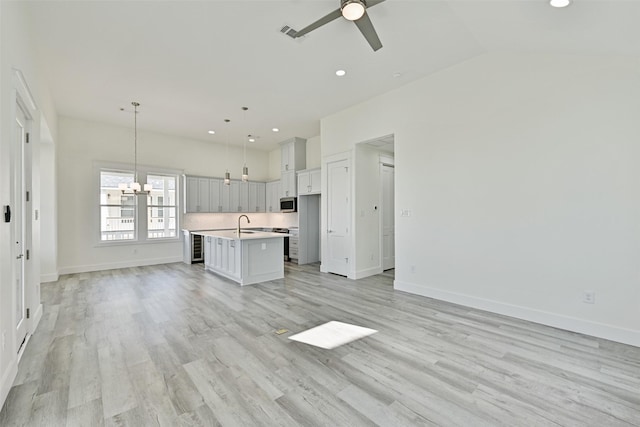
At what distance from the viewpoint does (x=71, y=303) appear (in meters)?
4.20

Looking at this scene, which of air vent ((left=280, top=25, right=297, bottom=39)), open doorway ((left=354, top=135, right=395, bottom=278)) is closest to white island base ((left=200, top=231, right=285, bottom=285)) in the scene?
open doorway ((left=354, top=135, right=395, bottom=278))

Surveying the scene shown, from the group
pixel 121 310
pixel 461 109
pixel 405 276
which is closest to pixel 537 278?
pixel 405 276

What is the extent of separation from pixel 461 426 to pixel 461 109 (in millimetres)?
3820

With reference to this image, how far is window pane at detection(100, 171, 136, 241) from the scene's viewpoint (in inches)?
266

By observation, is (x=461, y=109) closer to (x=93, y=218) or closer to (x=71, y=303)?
(x=71, y=303)

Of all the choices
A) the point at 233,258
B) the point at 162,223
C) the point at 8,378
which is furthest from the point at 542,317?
the point at 162,223

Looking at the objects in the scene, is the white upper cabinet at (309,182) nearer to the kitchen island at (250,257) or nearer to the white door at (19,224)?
the kitchen island at (250,257)

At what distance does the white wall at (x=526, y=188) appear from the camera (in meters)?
2.94

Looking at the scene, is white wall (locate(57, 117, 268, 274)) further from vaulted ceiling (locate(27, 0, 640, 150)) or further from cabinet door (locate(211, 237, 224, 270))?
cabinet door (locate(211, 237, 224, 270))

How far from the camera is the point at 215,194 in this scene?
8.23m

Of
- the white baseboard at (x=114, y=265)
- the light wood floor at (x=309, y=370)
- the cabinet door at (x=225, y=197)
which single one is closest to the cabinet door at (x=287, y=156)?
the cabinet door at (x=225, y=197)

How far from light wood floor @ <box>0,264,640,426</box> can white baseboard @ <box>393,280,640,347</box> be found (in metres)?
0.13

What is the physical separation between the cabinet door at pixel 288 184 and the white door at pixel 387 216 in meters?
2.61

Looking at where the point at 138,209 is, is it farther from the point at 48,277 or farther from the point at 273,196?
the point at 273,196
